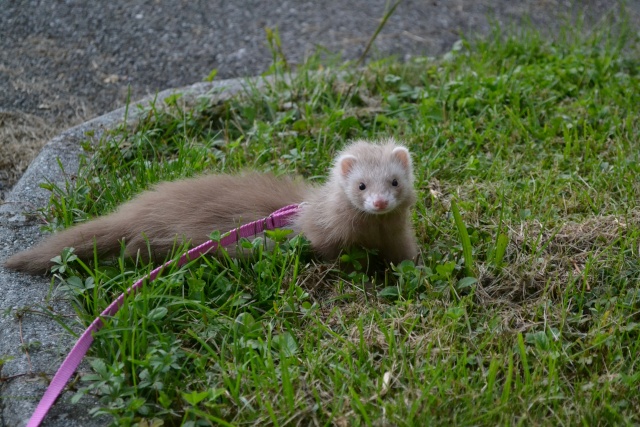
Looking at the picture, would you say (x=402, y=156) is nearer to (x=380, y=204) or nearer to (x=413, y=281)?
(x=380, y=204)

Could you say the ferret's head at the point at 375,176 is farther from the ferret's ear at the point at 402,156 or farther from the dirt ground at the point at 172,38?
the dirt ground at the point at 172,38

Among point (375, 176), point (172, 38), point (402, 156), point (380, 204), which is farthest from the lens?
point (172, 38)

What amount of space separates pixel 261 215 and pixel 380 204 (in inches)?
24.2

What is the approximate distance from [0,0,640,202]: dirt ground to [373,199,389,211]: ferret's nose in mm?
2482

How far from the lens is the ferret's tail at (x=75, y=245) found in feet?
11.0

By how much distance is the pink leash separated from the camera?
270cm

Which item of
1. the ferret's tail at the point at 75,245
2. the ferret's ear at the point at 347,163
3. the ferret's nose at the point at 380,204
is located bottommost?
the ferret's tail at the point at 75,245

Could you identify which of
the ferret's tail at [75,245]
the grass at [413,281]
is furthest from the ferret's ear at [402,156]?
the ferret's tail at [75,245]

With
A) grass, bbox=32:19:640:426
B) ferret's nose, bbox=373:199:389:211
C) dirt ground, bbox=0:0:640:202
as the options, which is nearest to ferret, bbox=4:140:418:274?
ferret's nose, bbox=373:199:389:211

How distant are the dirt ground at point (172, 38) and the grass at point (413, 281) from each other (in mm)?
1043

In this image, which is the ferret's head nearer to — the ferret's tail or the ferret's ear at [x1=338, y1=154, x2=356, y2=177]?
the ferret's ear at [x1=338, y1=154, x2=356, y2=177]

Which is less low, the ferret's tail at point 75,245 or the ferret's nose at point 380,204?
the ferret's nose at point 380,204

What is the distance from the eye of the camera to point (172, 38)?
6430 millimetres

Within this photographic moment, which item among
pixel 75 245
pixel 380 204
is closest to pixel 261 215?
pixel 380 204
